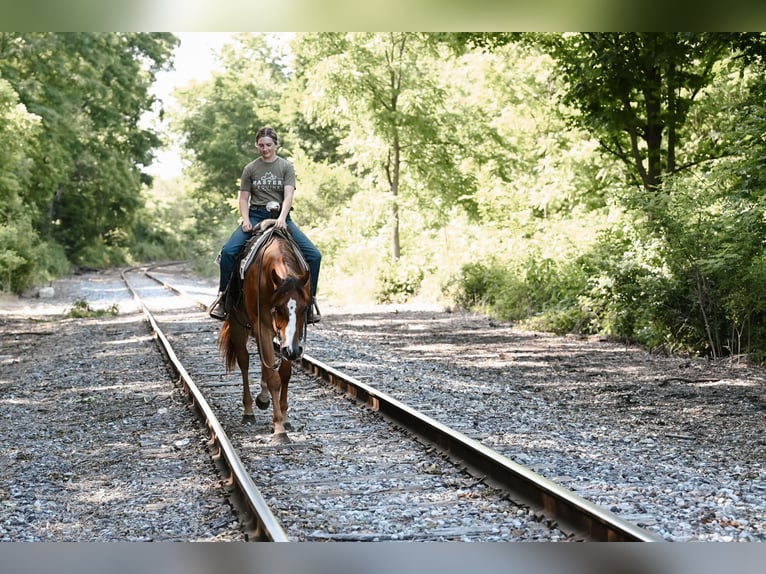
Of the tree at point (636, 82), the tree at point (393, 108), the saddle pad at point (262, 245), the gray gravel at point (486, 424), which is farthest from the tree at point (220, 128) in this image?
the saddle pad at point (262, 245)

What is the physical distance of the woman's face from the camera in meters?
8.35

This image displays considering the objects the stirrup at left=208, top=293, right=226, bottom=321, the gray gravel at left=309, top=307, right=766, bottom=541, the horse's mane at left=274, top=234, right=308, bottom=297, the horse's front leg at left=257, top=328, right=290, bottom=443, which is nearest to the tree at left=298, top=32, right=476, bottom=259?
the gray gravel at left=309, top=307, right=766, bottom=541

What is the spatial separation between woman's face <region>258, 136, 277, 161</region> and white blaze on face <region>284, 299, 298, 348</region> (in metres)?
1.49

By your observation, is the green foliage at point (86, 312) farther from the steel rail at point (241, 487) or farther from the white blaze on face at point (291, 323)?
the white blaze on face at point (291, 323)

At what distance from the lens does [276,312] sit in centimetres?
783

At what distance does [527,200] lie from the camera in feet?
91.9

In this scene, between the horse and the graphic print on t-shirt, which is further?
the graphic print on t-shirt

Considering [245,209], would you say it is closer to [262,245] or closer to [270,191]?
[270,191]

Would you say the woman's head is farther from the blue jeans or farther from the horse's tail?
the horse's tail

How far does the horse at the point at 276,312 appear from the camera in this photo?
7691 millimetres

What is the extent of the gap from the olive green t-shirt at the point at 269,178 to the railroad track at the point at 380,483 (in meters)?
2.05

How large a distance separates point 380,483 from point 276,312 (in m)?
1.87

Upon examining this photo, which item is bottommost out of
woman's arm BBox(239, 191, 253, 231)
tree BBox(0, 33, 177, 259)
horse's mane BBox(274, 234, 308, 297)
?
horse's mane BBox(274, 234, 308, 297)
